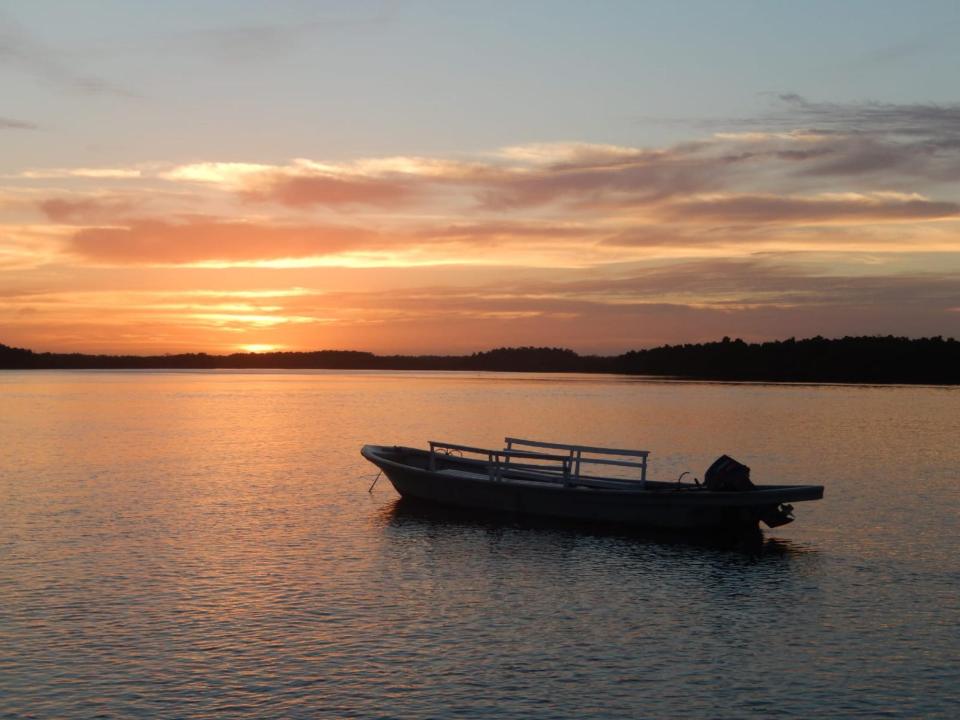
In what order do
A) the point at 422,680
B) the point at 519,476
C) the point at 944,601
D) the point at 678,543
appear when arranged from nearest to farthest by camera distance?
the point at 422,680 → the point at 944,601 → the point at 678,543 → the point at 519,476

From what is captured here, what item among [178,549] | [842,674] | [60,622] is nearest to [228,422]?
[178,549]

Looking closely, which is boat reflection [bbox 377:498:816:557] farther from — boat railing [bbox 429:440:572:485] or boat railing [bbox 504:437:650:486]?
boat railing [bbox 504:437:650:486]

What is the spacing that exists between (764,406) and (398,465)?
285 feet

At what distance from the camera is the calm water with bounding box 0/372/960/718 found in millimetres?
16672

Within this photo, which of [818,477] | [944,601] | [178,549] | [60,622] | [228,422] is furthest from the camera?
[228,422]

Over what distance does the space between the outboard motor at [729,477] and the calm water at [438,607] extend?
216 centimetres

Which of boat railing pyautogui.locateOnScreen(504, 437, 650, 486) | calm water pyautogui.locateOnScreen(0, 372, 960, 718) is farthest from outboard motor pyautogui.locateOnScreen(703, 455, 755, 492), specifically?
boat railing pyautogui.locateOnScreen(504, 437, 650, 486)

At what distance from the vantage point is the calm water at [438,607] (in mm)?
16672

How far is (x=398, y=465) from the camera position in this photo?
4000 centimetres

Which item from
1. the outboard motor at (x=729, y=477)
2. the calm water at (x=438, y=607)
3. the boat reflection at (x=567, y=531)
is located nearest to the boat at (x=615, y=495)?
the outboard motor at (x=729, y=477)

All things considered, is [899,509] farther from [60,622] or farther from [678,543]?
[60,622]

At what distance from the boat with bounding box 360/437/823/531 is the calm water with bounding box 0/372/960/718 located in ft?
3.92

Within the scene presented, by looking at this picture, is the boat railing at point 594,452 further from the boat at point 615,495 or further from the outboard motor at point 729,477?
the outboard motor at point 729,477

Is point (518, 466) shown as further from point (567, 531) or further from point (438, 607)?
point (438, 607)
